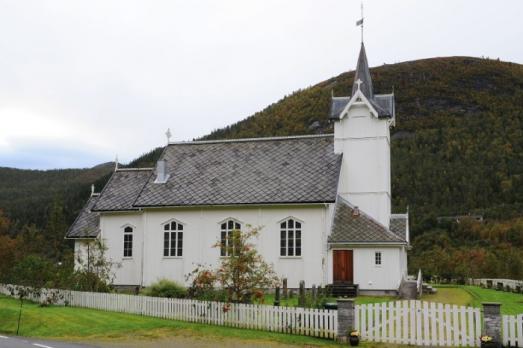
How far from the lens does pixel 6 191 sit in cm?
13775

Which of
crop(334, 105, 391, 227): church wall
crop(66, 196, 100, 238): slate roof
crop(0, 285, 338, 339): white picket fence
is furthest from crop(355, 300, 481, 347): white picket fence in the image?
crop(66, 196, 100, 238): slate roof

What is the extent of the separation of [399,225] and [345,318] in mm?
19183

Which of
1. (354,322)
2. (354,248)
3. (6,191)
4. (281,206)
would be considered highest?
(6,191)

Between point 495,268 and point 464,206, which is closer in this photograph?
point 495,268

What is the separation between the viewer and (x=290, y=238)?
3444 centimetres

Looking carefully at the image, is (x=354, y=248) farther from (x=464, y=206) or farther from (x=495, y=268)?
(x=464, y=206)

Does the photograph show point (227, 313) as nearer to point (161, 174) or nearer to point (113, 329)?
point (113, 329)

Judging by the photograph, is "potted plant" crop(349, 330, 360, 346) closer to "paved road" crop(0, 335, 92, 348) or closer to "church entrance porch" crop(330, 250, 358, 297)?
"paved road" crop(0, 335, 92, 348)

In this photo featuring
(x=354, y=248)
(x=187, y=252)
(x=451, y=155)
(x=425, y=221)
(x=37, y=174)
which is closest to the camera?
(x=354, y=248)

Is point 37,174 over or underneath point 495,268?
over

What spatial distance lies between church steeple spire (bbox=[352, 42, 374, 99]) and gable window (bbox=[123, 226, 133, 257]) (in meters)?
16.4

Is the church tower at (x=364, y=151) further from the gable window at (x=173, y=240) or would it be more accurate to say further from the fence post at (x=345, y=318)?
the fence post at (x=345, y=318)

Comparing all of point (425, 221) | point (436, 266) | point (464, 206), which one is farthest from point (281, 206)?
point (464, 206)

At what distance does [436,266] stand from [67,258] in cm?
3145
